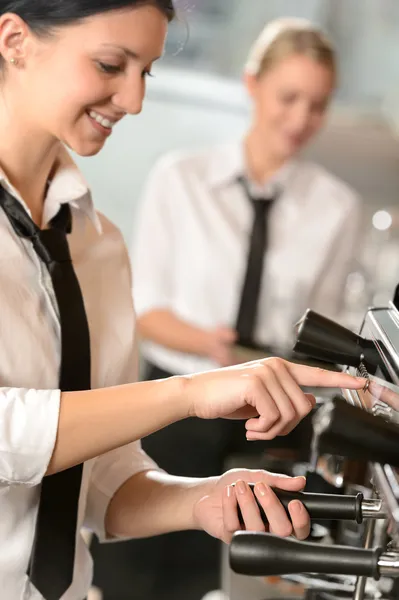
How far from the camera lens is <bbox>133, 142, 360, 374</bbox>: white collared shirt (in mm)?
2623

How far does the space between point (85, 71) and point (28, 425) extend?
44 cm

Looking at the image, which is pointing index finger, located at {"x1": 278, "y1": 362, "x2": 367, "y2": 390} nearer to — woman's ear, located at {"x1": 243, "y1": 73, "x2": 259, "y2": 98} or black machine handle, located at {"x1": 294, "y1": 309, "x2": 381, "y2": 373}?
black machine handle, located at {"x1": 294, "y1": 309, "x2": 381, "y2": 373}

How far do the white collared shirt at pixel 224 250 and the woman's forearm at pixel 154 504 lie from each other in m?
1.28

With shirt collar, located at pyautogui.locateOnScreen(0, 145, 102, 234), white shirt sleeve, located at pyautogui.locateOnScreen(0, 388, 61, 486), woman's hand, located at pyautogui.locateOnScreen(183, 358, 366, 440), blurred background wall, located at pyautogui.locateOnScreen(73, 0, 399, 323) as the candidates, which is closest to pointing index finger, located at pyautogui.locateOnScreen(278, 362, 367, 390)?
woman's hand, located at pyautogui.locateOnScreen(183, 358, 366, 440)

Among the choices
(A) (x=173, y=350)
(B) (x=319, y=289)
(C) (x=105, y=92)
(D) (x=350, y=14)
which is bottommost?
(A) (x=173, y=350)

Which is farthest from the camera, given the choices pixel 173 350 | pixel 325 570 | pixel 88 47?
pixel 173 350

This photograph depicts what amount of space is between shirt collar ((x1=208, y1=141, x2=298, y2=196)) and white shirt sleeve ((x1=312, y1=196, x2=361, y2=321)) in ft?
0.70

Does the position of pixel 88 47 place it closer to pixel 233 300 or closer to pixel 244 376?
pixel 244 376

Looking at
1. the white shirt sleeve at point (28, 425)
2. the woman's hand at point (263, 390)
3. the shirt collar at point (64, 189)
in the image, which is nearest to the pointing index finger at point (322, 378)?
the woman's hand at point (263, 390)

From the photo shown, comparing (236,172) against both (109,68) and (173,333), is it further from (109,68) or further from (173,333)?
(109,68)

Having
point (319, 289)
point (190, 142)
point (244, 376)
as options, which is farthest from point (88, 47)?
point (190, 142)

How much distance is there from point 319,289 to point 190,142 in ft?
4.09

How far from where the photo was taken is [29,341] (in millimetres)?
1149

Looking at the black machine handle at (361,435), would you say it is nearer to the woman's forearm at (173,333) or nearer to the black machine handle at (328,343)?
the black machine handle at (328,343)
